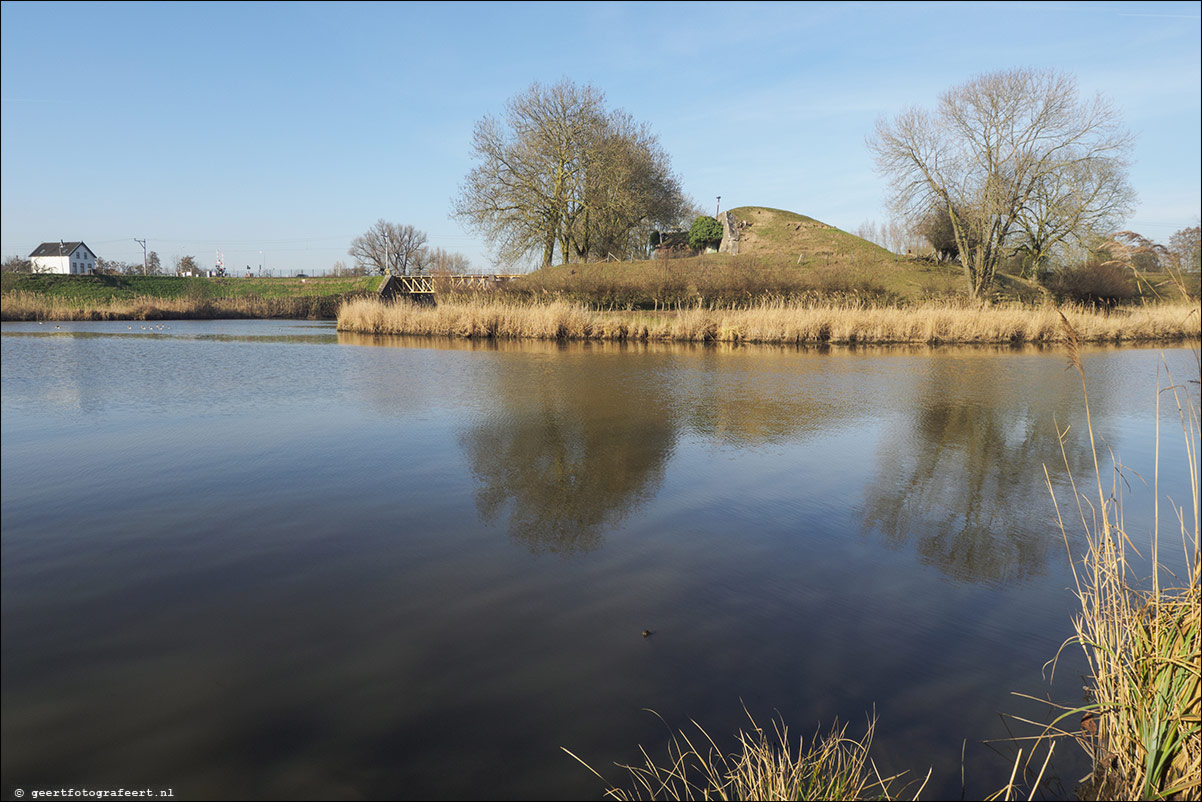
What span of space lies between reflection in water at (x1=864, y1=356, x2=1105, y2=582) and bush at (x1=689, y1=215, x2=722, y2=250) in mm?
34158

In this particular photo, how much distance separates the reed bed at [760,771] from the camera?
1.92m

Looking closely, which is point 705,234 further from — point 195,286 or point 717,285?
point 195,286

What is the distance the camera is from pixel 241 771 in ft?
6.61

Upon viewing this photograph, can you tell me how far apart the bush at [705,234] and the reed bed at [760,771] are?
138ft

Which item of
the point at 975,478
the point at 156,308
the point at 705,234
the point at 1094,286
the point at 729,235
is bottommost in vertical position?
the point at 975,478

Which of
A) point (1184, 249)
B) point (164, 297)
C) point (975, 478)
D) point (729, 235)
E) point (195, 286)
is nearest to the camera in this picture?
point (1184, 249)

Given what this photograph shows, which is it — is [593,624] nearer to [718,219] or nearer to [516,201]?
[516,201]

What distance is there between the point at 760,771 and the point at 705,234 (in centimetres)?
4238

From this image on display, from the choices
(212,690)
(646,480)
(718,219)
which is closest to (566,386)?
(646,480)

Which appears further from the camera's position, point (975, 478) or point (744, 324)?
point (744, 324)

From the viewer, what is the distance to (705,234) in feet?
139

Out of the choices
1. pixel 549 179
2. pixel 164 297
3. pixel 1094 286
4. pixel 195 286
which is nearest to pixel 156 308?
pixel 549 179

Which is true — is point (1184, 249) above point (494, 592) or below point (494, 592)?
above

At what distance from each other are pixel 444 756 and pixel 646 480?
3.16 metres
